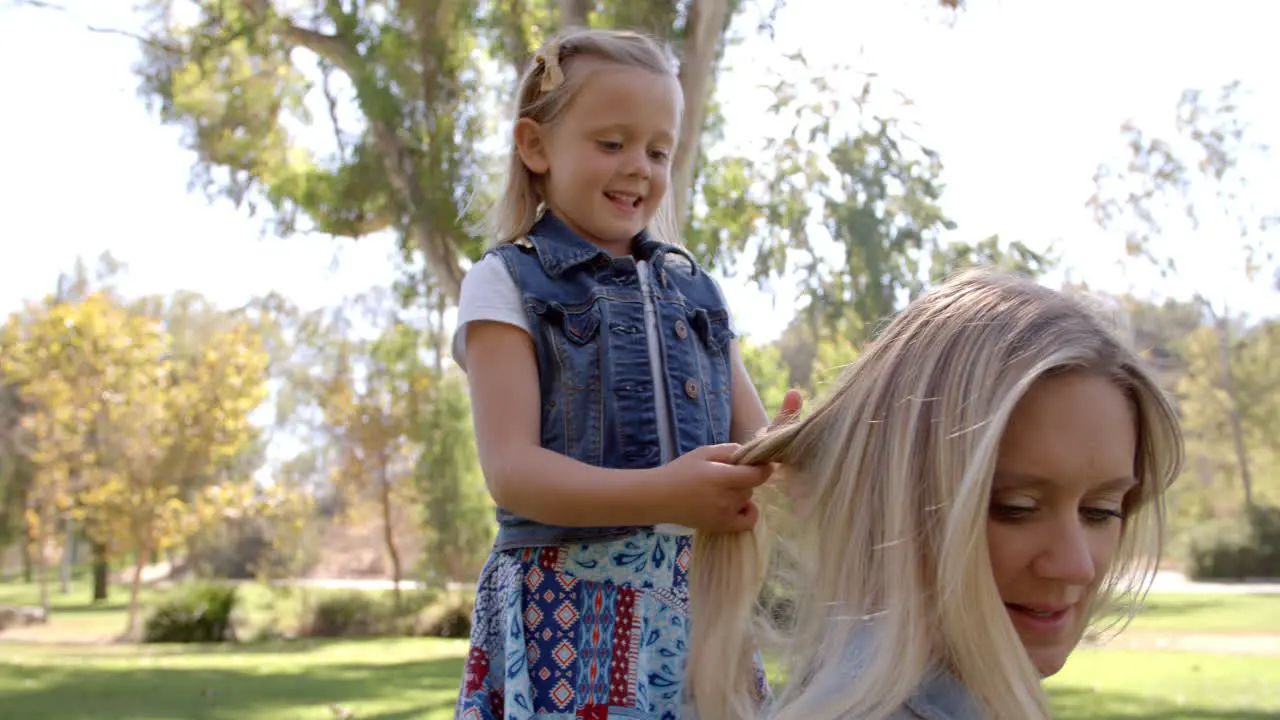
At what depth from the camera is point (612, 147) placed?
6.42 feet

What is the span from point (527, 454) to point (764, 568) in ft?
1.20

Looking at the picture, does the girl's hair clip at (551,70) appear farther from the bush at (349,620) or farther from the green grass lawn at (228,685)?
the bush at (349,620)

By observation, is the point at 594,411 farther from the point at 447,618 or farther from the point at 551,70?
the point at 447,618

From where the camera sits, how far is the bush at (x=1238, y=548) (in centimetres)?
2622

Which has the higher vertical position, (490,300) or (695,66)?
(695,66)

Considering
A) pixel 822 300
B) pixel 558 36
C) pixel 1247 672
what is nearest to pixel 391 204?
pixel 822 300

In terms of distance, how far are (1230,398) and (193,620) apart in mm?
23673

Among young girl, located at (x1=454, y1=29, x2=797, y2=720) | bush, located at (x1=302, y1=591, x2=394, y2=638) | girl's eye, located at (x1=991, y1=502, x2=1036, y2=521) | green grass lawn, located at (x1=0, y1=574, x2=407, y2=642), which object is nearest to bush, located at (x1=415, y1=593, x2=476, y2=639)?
bush, located at (x1=302, y1=591, x2=394, y2=638)

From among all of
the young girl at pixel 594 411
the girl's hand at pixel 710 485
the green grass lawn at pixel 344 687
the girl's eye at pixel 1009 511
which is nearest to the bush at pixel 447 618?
the green grass lawn at pixel 344 687

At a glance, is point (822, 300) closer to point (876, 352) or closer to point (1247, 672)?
point (1247, 672)

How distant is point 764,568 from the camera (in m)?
1.70

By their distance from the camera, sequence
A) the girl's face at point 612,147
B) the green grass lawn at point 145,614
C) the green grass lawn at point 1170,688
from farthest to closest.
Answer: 1. the green grass lawn at point 145,614
2. the green grass lawn at point 1170,688
3. the girl's face at point 612,147

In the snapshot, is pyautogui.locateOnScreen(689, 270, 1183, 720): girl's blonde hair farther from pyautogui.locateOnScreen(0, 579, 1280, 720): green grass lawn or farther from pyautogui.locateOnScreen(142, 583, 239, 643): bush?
pyautogui.locateOnScreen(142, 583, 239, 643): bush

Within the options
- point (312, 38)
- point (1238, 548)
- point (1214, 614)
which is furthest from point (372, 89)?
point (1238, 548)
